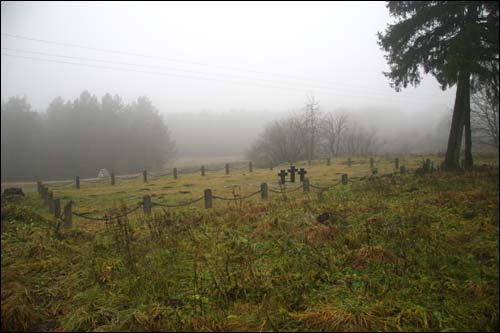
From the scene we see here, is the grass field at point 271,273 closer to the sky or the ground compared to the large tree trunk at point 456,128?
closer to the ground

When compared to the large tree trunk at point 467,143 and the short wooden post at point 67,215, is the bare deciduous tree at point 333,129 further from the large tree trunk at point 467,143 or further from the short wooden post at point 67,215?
the short wooden post at point 67,215

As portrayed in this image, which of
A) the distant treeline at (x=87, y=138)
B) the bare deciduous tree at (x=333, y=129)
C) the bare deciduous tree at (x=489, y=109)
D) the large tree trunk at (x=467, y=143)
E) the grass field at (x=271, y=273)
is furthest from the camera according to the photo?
the bare deciduous tree at (x=333, y=129)

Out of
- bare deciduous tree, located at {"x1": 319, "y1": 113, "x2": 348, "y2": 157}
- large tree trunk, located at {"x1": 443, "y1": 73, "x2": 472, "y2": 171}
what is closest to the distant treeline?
large tree trunk, located at {"x1": 443, "y1": 73, "x2": 472, "y2": 171}

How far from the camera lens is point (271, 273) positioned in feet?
14.3

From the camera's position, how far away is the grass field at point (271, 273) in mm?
3207

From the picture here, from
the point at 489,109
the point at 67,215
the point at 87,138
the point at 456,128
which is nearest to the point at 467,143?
the point at 456,128

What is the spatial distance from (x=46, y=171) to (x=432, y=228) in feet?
96.0

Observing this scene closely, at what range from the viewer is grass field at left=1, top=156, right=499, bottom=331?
3.21 metres

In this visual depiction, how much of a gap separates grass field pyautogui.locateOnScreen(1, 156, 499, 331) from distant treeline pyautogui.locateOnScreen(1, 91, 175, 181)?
34.6ft

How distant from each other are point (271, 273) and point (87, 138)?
36.8 meters

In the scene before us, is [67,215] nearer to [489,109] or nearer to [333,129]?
[489,109]

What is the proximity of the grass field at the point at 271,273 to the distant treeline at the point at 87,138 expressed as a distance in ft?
34.6

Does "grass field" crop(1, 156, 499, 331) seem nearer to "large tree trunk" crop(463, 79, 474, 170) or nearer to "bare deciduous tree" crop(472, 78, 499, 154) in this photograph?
"bare deciduous tree" crop(472, 78, 499, 154)

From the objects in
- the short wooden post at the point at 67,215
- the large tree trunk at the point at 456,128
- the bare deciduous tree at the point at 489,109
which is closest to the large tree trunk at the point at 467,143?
the large tree trunk at the point at 456,128
